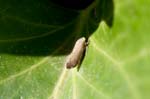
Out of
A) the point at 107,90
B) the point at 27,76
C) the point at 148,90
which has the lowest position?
the point at 27,76

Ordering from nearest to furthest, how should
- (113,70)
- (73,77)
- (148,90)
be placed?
(148,90)
(113,70)
(73,77)

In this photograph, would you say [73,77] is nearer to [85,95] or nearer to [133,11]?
[85,95]

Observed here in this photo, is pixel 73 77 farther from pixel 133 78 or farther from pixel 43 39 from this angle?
pixel 133 78

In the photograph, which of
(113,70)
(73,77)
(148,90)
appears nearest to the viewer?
(148,90)

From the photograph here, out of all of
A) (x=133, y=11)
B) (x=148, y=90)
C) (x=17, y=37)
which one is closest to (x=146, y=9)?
(x=133, y=11)

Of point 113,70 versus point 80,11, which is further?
point 80,11

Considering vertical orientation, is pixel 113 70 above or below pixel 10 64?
above
